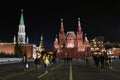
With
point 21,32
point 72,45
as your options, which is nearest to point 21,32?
point 21,32

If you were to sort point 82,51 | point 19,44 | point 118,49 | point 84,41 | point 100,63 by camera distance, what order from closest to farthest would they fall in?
1. point 100,63
2. point 118,49
3. point 19,44
4. point 82,51
5. point 84,41

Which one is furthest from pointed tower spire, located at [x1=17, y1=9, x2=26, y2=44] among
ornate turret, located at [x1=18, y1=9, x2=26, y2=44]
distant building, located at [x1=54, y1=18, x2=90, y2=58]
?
distant building, located at [x1=54, y1=18, x2=90, y2=58]

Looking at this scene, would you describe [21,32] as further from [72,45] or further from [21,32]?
[72,45]

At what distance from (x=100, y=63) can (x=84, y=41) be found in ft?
513

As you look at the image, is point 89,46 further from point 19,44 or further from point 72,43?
point 19,44

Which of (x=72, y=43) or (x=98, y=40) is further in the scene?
(x=72, y=43)

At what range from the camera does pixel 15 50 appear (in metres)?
164

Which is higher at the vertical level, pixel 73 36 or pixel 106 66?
pixel 73 36

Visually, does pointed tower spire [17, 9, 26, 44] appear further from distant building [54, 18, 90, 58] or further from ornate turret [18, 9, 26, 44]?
distant building [54, 18, 90, 58]

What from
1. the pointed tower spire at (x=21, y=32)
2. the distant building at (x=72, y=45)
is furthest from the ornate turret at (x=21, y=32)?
the distant building at (x=72, y=45)

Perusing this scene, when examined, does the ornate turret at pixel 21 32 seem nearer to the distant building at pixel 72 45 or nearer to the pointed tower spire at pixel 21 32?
the pointed tower spire at pixel 21 32

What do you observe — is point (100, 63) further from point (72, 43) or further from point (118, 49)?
point (72, 43)

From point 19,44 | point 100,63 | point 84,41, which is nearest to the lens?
point 100,63

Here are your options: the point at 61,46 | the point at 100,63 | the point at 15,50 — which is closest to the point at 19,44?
the point at 15,50
